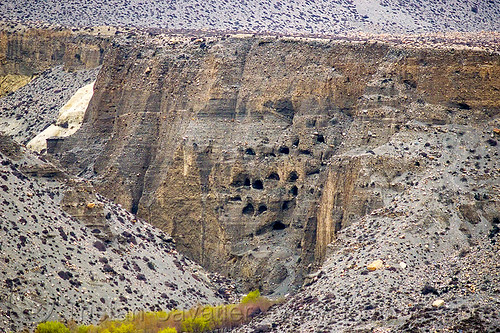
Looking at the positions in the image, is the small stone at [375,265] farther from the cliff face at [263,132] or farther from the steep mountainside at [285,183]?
the cliff face at [263,132]

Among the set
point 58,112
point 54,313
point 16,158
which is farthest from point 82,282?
point 58,112

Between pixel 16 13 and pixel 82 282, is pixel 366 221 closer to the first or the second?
pixel 82 282

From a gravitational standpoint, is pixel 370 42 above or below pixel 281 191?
above

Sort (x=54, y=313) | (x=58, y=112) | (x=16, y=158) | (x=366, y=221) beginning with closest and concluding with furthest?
(x=54, y=313)
(x=366, y=221)
(x=16, y=158)
(x=58, y=112)

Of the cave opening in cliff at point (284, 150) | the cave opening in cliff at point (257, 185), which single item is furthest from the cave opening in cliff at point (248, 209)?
the cave opening in cliff at point (284, 150)

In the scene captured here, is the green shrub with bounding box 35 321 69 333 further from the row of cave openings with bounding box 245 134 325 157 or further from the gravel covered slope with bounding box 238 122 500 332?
the row of cave openings with bounding box 245 134 325 157

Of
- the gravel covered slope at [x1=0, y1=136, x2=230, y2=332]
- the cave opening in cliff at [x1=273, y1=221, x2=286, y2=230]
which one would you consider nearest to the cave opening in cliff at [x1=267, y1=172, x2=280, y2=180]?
the cave opening in cliff at [x1=273, y1=221, x2=286, y2=230]

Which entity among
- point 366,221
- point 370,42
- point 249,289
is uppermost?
point 370,42
